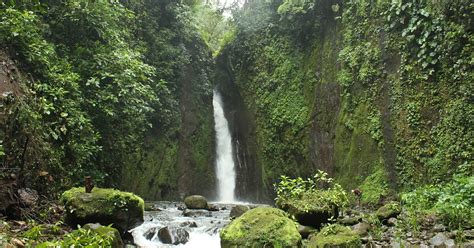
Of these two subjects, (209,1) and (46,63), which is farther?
(209,1)

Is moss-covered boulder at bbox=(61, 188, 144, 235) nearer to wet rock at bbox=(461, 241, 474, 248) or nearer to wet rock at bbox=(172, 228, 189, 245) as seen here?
wet rock at bbox=(172, 228, 189, 245)

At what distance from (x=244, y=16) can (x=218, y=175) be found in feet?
23.2

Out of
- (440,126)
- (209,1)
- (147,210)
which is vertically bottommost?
(147,210)

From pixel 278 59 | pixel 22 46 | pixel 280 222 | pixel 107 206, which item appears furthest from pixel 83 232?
pixel 278 59

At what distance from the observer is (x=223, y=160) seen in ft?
56.0

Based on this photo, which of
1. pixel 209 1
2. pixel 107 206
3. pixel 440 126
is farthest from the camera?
pixel 209 1

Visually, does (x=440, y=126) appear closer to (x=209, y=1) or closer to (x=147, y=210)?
(x=147, y=210)

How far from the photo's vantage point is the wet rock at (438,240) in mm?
5336

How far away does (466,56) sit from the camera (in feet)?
25.7

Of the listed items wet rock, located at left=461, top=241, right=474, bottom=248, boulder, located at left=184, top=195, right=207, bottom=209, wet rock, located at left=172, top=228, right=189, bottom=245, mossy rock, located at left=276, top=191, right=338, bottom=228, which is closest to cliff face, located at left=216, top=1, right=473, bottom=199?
wet rock, located at left=461, top=241, right=474, bottom=248

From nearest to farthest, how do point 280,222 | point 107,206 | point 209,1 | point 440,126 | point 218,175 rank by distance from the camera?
point 280,222 < point 107,206 < point 440,126 < point 218,175 < point 209,1

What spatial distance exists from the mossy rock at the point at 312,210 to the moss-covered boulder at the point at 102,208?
2767mm

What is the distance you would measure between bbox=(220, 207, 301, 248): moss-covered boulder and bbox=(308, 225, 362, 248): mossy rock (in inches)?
12.7

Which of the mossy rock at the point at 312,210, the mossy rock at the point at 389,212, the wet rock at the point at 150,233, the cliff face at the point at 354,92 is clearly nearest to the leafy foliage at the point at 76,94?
the wet rock at the point at 150,233
